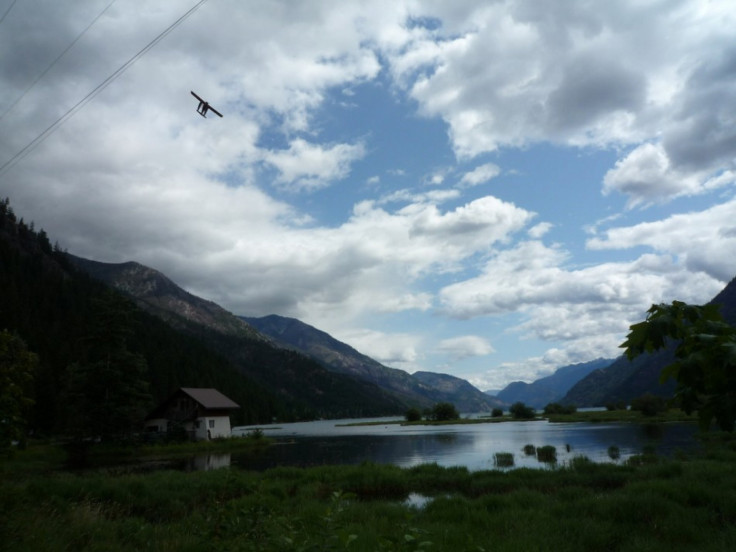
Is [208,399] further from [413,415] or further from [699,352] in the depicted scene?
[413,415]

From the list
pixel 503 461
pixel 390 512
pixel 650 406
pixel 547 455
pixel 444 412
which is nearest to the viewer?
pixel 390 512

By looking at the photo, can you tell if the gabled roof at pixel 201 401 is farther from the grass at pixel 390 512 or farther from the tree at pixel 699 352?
the tree at pixel 699 352

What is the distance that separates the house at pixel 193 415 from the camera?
5950 centimetres

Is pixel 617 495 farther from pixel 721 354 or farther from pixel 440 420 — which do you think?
pixel 440 420

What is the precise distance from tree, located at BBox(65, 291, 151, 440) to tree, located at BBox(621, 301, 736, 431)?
5136 cm

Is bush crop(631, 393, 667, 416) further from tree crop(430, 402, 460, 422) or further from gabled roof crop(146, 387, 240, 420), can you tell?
gabled roof crop(146, 387, 240, 420)

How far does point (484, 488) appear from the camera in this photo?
71.4 feet

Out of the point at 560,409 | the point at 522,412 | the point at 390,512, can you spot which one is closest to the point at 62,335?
the point at 390,512

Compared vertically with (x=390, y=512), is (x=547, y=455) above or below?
below

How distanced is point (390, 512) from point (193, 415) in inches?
1970

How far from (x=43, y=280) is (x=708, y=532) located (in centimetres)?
13245

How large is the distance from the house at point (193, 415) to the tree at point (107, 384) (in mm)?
9525

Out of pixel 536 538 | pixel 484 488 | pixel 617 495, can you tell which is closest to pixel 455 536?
pixel 536 538

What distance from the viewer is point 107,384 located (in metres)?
48.6
